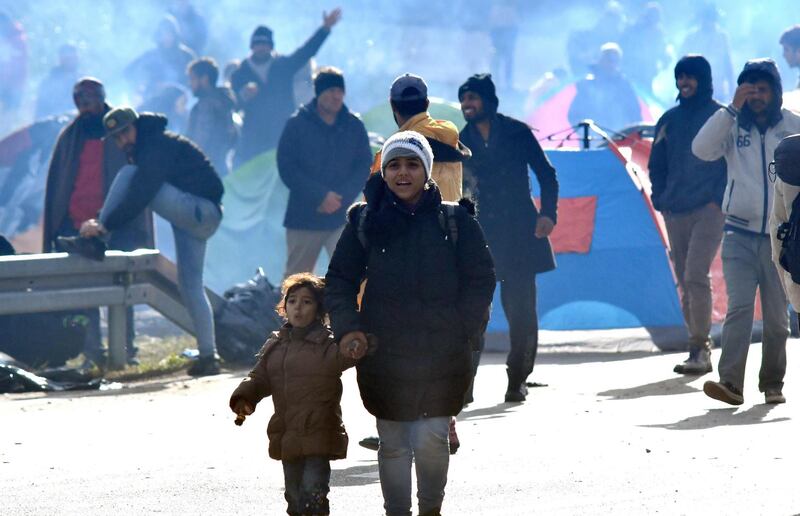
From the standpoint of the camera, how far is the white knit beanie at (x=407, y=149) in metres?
5.90

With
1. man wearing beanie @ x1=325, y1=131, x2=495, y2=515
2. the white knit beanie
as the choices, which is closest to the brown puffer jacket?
man wearing beanie @ x1=325, y1=131, x2=495, y2=515

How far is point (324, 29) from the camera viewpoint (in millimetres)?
17500

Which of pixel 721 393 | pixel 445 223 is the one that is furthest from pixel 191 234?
pixel 445 223

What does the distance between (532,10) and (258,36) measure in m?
21.8

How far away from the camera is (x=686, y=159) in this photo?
35.9 feet

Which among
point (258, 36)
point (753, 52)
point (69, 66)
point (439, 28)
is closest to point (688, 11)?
point (753, 52)

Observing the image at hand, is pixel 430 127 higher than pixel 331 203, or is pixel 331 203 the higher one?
pixel 430 127

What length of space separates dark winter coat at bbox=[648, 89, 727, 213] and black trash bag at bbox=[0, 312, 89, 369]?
406 cm

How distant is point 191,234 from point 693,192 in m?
3.27

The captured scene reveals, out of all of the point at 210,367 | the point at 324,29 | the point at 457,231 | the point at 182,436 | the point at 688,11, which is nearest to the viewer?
the point at 457,231

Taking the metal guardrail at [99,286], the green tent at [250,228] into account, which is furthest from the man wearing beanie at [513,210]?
the green tent at [250,228]

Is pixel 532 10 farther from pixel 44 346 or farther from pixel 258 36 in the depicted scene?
pixel 44 346

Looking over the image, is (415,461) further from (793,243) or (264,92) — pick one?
(264,92)

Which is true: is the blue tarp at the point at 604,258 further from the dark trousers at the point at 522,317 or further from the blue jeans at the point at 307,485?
the blue jeans at the point at 307,485
